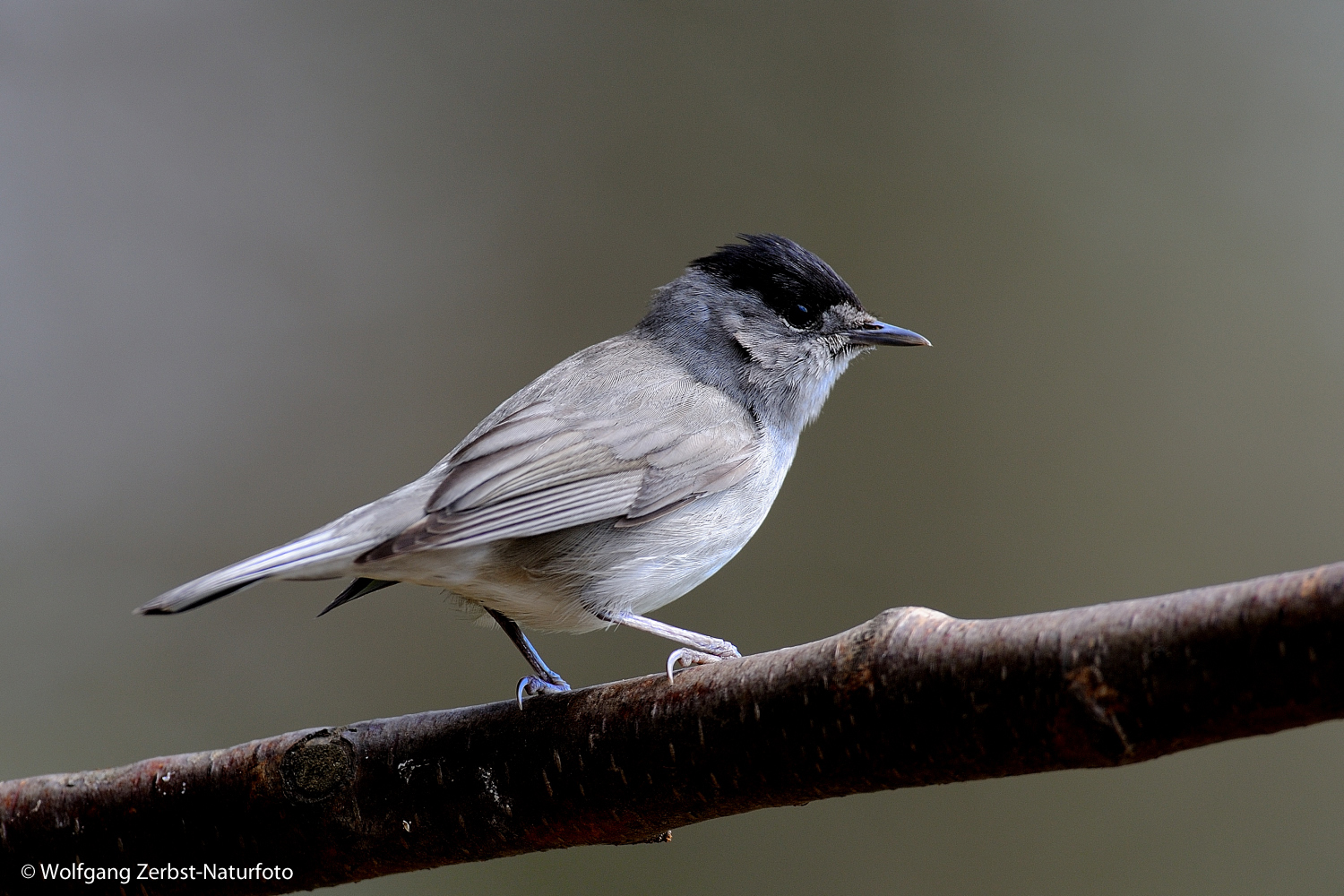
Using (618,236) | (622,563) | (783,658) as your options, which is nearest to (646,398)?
(622,563)

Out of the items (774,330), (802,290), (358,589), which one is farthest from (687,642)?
(802,290)

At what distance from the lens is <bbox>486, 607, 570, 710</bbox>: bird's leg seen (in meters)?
2.32

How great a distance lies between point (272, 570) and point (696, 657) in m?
0.88

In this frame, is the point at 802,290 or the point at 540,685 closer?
the point at 540,685

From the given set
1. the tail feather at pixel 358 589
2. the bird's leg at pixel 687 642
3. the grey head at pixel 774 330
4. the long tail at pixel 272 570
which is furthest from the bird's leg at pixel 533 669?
the grey head at pixel 774 330

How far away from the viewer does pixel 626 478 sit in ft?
8.17

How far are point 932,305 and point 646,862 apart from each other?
9.80ft

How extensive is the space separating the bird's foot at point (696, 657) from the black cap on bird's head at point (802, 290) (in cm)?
121

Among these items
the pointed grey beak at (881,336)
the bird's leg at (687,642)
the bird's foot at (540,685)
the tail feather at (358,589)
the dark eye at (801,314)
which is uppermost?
the dark eye at (801,314)

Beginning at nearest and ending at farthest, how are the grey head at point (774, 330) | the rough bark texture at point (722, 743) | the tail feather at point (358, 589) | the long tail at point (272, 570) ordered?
the rough bark texture at point (722, 743)
the long tail at point (272, 570)
the tail feather at point (358, 589)
the grey head at point (774, 330)

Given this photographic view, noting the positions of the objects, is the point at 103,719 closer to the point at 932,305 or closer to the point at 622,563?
the point at 622,563

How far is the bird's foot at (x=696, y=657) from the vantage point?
196 centimetres

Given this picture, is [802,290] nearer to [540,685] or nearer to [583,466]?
[583,466]

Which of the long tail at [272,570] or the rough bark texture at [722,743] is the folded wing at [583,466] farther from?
the rough bark texture at [722,743]
